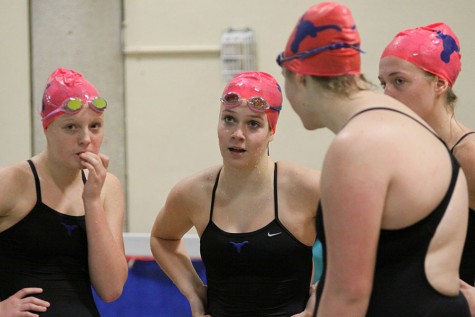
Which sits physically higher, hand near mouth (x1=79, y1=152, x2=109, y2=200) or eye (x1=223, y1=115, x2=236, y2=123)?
eye (x1=223, y1=115, x2=236, y2=123)

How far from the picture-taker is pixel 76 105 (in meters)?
3.00

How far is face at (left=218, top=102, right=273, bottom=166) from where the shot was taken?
3002 millimetres

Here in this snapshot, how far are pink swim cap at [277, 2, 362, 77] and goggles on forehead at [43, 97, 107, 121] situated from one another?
1296mm

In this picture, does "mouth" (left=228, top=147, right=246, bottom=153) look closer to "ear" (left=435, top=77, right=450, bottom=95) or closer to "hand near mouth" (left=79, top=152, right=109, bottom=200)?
"hand near mouth" (left=79, top=152, right=109, bottom=200)

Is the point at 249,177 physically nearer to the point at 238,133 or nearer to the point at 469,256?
the point at 238,133

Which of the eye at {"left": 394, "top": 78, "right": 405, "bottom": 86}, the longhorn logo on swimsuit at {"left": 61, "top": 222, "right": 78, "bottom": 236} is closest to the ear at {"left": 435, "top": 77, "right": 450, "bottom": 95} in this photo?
the eye at {"left": 394, "top": 78, "right": 405, "bottom": 86}

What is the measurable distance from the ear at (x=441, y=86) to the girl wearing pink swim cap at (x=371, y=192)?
3.32 feet

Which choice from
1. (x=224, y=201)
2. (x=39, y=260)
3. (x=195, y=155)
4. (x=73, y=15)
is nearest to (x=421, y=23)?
(x=195, y=155)

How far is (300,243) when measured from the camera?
9.66 ft

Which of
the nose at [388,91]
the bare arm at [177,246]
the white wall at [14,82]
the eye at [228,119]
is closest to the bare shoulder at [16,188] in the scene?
the bare arm at [177,246]

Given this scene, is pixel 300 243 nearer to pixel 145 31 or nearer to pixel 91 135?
pixel 91 135

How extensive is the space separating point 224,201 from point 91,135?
25.6 inches

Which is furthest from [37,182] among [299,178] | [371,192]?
[371,192]

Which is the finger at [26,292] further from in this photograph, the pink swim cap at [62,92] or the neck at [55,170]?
the pink swim cap at [62,92]
